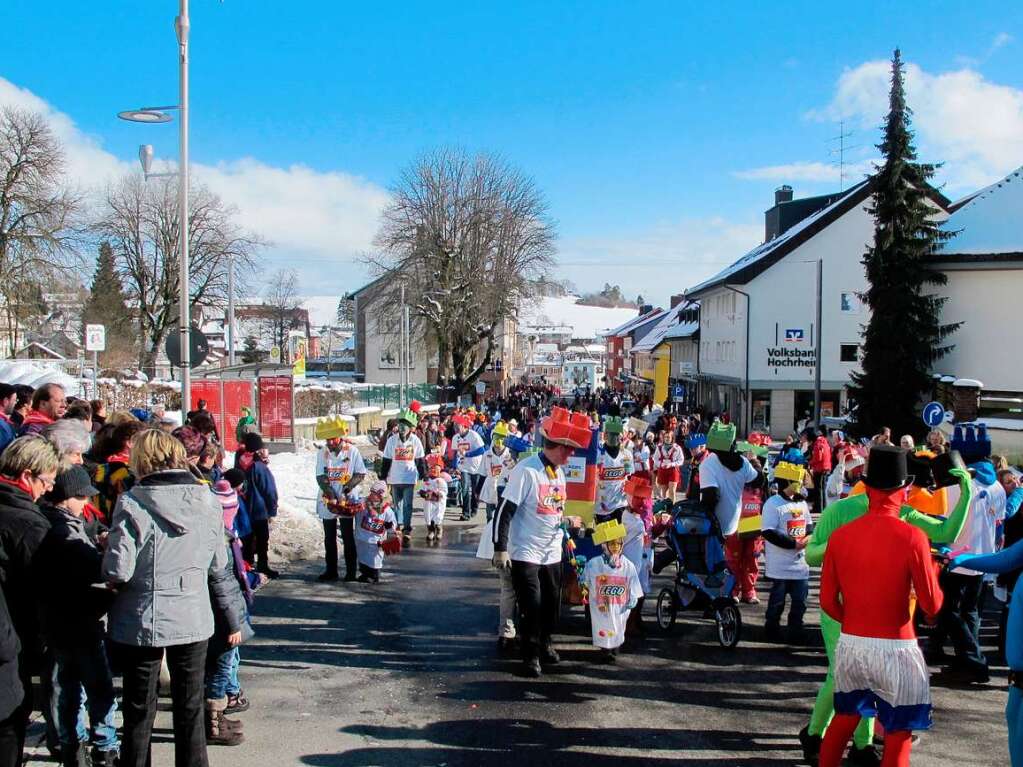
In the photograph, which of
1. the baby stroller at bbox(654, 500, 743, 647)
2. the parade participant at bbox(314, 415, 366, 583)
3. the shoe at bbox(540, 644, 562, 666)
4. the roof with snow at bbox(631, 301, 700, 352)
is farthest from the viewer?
the roof with snow at bbox(631, 301, 700, 352)

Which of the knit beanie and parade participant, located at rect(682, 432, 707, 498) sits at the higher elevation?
the knit beanie

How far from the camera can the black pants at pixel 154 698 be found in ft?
14.9

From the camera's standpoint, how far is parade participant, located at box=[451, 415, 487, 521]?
1661cm

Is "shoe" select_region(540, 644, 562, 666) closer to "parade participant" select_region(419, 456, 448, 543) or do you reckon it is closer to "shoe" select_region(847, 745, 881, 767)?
"shoe" select_region(847, 745, 881, 767)

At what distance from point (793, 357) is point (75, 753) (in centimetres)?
4070

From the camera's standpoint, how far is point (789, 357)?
4266cm

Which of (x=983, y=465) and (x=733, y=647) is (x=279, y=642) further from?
(x=983, y=465)

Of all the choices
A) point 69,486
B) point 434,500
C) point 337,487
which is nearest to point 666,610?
point 337,487

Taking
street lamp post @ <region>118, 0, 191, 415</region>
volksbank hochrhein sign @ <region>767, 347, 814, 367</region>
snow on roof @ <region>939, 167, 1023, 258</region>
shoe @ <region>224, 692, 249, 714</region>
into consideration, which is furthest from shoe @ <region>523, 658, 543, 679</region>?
volksbank hochrhein sign @ <region>767, 347, 814, 367</region>

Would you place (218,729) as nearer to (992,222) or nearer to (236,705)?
(236,705)

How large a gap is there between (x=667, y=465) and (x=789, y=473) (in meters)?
9.32

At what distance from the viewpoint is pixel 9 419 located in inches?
348

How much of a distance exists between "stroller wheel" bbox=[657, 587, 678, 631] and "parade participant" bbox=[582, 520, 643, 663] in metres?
0.80

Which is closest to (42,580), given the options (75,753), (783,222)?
(75,753)
